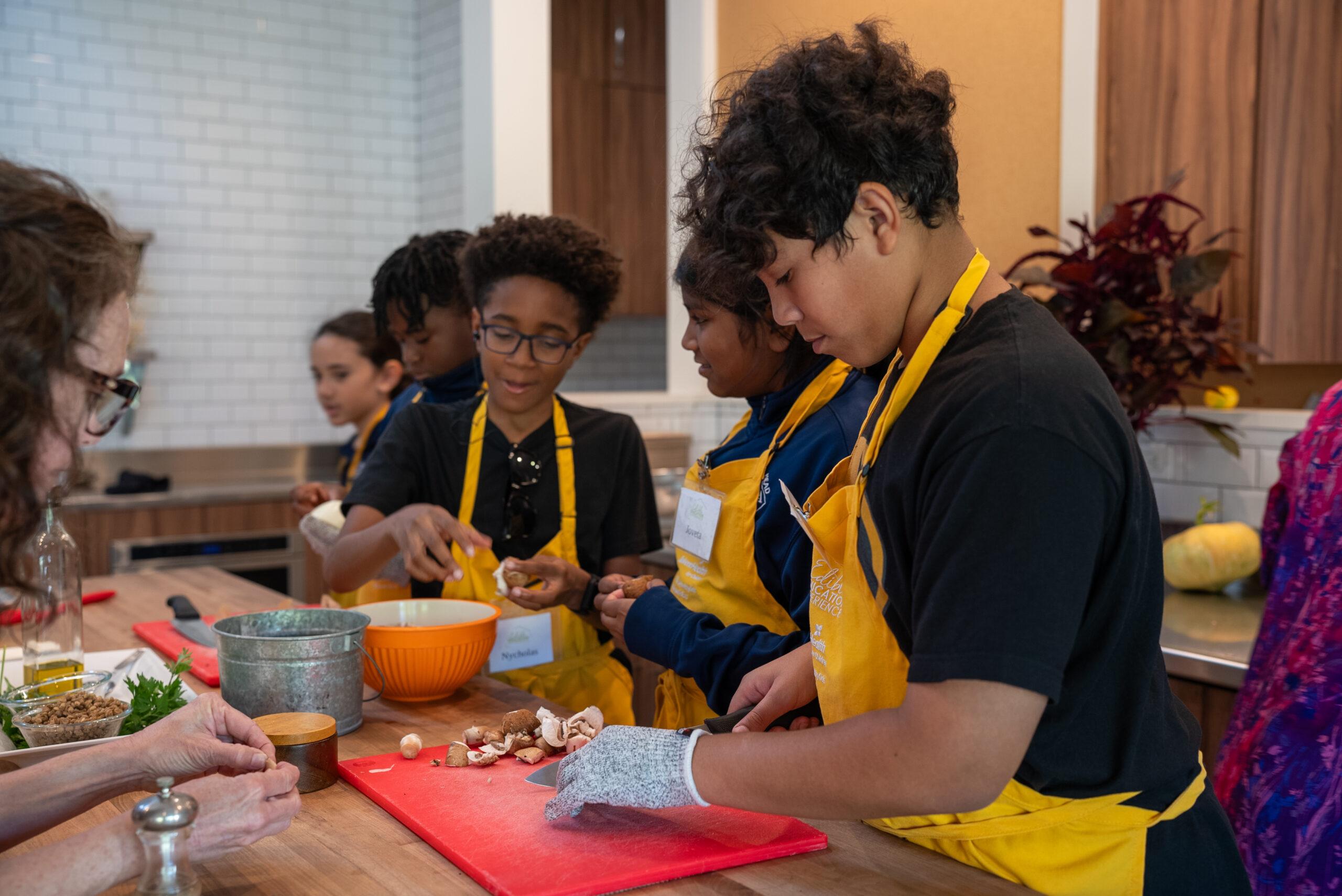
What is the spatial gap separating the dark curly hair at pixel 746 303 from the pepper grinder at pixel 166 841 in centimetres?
92

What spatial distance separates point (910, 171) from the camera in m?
1.08

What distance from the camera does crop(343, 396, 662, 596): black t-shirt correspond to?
89.4 inches

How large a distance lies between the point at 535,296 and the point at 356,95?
3.94 m

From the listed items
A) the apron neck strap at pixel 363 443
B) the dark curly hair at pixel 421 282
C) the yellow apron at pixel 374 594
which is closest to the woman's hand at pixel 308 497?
the apron neck strap at pixel 363 443

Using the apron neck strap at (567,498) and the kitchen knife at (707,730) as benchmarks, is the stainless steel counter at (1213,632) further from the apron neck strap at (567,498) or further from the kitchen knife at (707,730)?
the apron neck strap at (567,498)

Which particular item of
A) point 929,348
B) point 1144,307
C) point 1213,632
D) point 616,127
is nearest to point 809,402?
point 929,348

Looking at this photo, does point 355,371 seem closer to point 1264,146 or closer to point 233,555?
point 233,555

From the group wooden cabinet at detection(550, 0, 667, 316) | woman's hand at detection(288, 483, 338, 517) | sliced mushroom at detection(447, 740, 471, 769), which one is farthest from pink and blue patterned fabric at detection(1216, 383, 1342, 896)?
wooden cabinet at detection(550, 0, 667, 316)

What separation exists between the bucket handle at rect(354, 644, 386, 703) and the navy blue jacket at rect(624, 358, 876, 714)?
389 millimetres

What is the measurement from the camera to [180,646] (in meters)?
2.20

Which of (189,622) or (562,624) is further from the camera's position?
(189,622)

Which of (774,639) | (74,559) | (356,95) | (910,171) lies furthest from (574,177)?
(910,171)

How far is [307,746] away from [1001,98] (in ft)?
10.7

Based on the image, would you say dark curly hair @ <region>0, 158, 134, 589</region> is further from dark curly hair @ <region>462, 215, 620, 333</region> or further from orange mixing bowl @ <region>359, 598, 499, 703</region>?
dark curly hair @ <region>462, 215, 620, 333</region>
